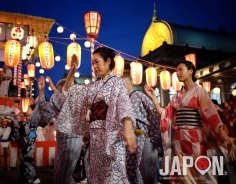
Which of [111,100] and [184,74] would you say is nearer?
[111,100]

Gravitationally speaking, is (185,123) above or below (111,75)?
below

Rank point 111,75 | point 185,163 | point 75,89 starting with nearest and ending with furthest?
point 111,75 → point 75,89 → point 185,163

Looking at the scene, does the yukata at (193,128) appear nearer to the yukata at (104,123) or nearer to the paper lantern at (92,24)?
the yukata at (104,123)

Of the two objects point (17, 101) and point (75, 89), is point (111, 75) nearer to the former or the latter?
point (75, 89)

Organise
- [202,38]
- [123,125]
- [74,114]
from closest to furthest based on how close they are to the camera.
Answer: [123,125] < [74,114] < [202,38]

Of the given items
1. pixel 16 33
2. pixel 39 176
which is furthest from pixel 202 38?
pixel 39 176

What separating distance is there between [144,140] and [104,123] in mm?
2395

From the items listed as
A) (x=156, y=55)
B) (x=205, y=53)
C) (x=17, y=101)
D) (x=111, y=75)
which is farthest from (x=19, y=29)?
(x=205, y=53)

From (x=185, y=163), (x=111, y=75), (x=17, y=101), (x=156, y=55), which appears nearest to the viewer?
(x=111, y=75)

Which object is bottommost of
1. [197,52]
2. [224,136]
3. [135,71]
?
[224,136]

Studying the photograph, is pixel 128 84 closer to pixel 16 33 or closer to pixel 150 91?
pixel 150 91

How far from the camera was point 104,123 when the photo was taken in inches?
115

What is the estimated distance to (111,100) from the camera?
2.89m

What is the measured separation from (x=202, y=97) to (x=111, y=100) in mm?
1581
